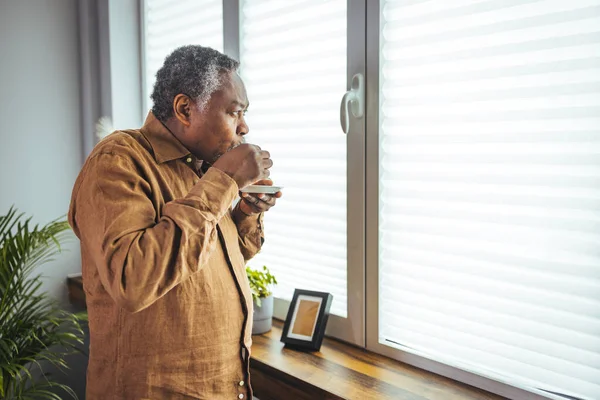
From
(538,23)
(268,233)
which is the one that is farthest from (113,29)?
(538,23)

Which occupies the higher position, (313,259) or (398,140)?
(398,140)

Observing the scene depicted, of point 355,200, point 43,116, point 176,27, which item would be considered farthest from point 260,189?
point 43,116

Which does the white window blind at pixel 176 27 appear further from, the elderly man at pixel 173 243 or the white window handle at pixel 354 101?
the elderly man at pixel 173 243

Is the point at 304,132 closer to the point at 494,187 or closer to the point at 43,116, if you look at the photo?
the point at 494,187

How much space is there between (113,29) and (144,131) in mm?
1412

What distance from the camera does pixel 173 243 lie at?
0.88 metres

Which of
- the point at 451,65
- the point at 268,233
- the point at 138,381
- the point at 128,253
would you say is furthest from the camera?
the point at 268,233

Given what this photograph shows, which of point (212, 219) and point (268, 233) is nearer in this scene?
point (212, 219)

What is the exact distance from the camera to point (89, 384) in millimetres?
1117

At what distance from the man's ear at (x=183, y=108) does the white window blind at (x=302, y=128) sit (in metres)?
0.58

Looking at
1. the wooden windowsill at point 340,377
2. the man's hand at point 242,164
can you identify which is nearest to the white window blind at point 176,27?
the man's hand at point 242,164

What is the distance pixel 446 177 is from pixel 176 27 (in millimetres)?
1444

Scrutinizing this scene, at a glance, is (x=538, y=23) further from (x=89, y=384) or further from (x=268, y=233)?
(x=89, y=384)

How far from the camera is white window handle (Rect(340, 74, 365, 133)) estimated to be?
1.45 meters
